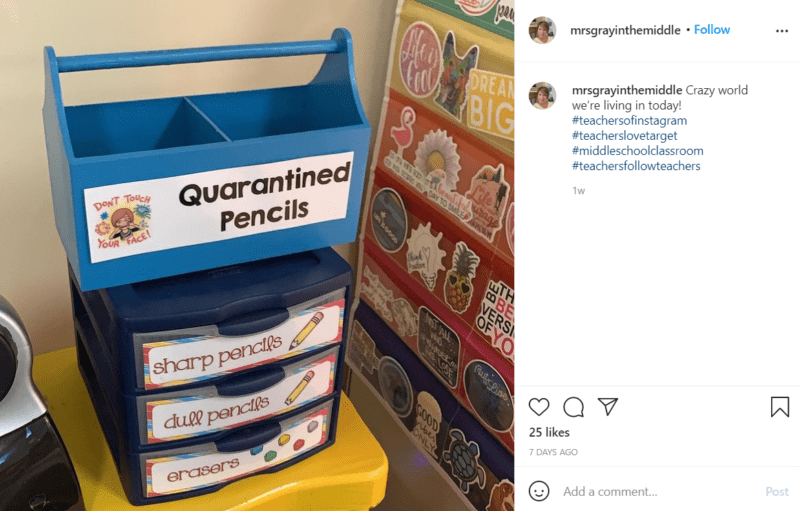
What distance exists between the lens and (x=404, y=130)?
1289 millimetres

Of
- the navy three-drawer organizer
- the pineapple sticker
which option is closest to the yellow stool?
the navy three-drawer organizer

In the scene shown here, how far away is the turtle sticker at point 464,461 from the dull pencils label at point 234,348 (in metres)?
0.32

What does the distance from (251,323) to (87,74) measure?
48 centimetres

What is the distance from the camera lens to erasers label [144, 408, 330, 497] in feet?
Result: 3.26

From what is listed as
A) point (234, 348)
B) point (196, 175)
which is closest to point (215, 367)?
point (234, 348)

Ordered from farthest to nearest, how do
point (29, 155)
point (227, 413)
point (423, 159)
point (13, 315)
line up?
point (423, 159) < point (29, 155) < point (227, 413) < point (13, 315)
